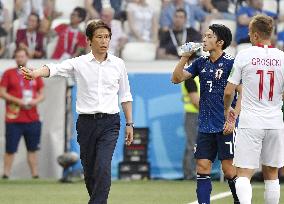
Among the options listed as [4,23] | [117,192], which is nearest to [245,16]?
[4,23]

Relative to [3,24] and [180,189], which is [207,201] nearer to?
[180,189]

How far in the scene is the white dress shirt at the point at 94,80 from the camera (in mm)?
9820

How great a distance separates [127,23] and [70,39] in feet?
3.95

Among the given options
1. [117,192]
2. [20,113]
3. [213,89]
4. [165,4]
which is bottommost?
[117,192]

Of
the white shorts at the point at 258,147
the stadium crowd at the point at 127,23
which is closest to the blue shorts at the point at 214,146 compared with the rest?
the white shorts at the point at 258,147

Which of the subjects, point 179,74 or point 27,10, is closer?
point 179,74

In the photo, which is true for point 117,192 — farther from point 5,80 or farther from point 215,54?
point 215,54

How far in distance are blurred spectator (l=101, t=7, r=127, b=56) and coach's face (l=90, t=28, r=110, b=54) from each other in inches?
351

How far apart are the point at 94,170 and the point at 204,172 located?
1.40m

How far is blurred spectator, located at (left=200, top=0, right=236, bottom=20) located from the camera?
19.1 metres

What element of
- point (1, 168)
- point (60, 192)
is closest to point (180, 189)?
point (60, 192)

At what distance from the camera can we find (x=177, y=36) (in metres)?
18.8

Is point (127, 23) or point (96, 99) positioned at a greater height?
point (127, 23)

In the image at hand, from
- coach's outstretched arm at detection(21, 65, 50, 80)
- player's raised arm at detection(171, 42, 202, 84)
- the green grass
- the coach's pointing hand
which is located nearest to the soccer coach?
coach's outstretched arm at detection(21, 65, 50, 80)
